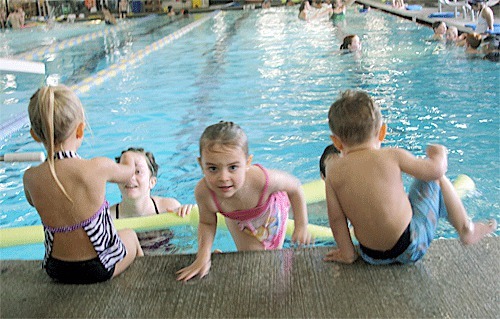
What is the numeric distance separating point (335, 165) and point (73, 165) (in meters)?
0.97

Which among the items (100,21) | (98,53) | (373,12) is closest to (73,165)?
(98,53)

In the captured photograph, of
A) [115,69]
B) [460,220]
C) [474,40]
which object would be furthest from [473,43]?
[460,220]

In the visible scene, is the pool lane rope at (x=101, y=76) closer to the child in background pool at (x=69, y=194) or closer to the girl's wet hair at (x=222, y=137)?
the child in background pool at (x=69, y=194)

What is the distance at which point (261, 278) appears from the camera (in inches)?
86.1

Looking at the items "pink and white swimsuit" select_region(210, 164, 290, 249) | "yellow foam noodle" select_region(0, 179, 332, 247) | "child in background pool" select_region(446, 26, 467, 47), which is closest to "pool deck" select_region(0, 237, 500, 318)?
"pink and white swimsuit" select_region(210, 164, 290, 249)

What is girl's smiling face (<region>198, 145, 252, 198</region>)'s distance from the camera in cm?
221

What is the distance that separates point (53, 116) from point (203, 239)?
80cm

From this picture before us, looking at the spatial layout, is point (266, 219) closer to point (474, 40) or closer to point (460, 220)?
point (460, 220)

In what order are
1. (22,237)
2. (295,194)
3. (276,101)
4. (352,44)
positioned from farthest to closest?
(352,44)
(276,101)
(22,237)
(295,194)

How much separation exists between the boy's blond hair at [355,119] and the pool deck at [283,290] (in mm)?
515

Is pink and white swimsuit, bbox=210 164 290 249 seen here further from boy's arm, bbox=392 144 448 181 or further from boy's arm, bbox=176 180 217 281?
boy's arm, bbox=392 144 448 181

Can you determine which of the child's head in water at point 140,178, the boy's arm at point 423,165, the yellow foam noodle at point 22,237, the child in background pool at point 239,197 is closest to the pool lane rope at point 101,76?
the yellow foam noodle at point 22,237

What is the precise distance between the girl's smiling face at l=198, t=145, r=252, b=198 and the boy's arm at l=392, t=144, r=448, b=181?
0.60 m

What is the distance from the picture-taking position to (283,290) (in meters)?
2.09
